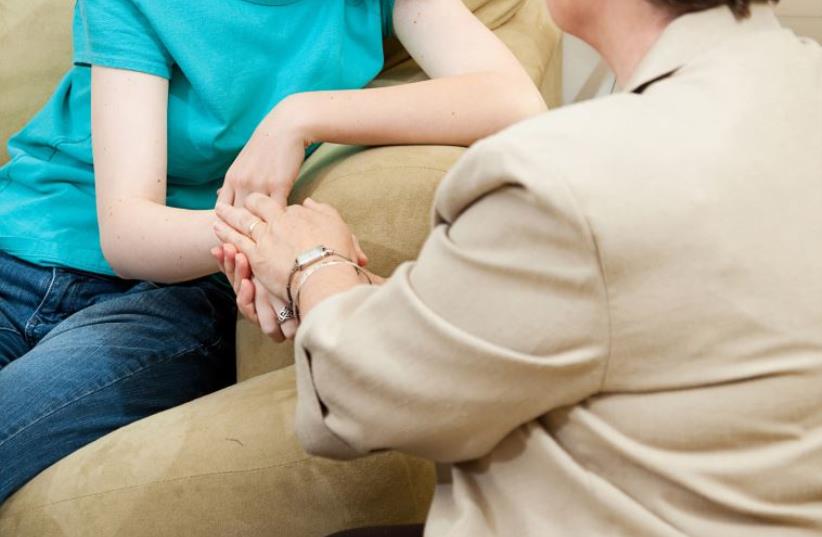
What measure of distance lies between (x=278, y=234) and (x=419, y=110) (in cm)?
29

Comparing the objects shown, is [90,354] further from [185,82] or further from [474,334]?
[474,334]

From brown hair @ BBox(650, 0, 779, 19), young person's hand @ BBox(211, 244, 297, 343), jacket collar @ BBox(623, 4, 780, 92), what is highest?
brown hair @ BBox(650, 0, 779, 19)

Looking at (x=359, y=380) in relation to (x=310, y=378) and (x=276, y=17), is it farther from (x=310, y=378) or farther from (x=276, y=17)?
(x=276, y=17)

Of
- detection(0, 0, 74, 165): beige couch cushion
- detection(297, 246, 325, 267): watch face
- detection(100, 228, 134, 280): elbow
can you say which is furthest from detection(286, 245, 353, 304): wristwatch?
detection(0, 0, 74, 165): beige couch cushion

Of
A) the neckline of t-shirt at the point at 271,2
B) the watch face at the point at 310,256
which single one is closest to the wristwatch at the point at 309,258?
the watch face at the point at 310,256

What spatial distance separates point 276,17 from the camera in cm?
139

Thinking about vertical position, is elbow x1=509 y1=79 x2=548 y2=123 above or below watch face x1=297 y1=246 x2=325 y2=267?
above

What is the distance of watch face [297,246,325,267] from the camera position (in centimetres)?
103

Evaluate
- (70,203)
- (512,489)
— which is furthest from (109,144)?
(512,489)

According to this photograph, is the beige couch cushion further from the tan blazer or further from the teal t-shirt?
the tan blazer

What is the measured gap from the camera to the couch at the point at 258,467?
1096 mm

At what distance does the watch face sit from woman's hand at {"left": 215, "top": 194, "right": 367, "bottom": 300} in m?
0.02

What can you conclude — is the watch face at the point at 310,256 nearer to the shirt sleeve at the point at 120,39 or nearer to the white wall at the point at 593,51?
the shirt sleeve at the point at 120,39

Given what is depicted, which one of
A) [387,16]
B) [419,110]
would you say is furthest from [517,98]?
[387,16]
